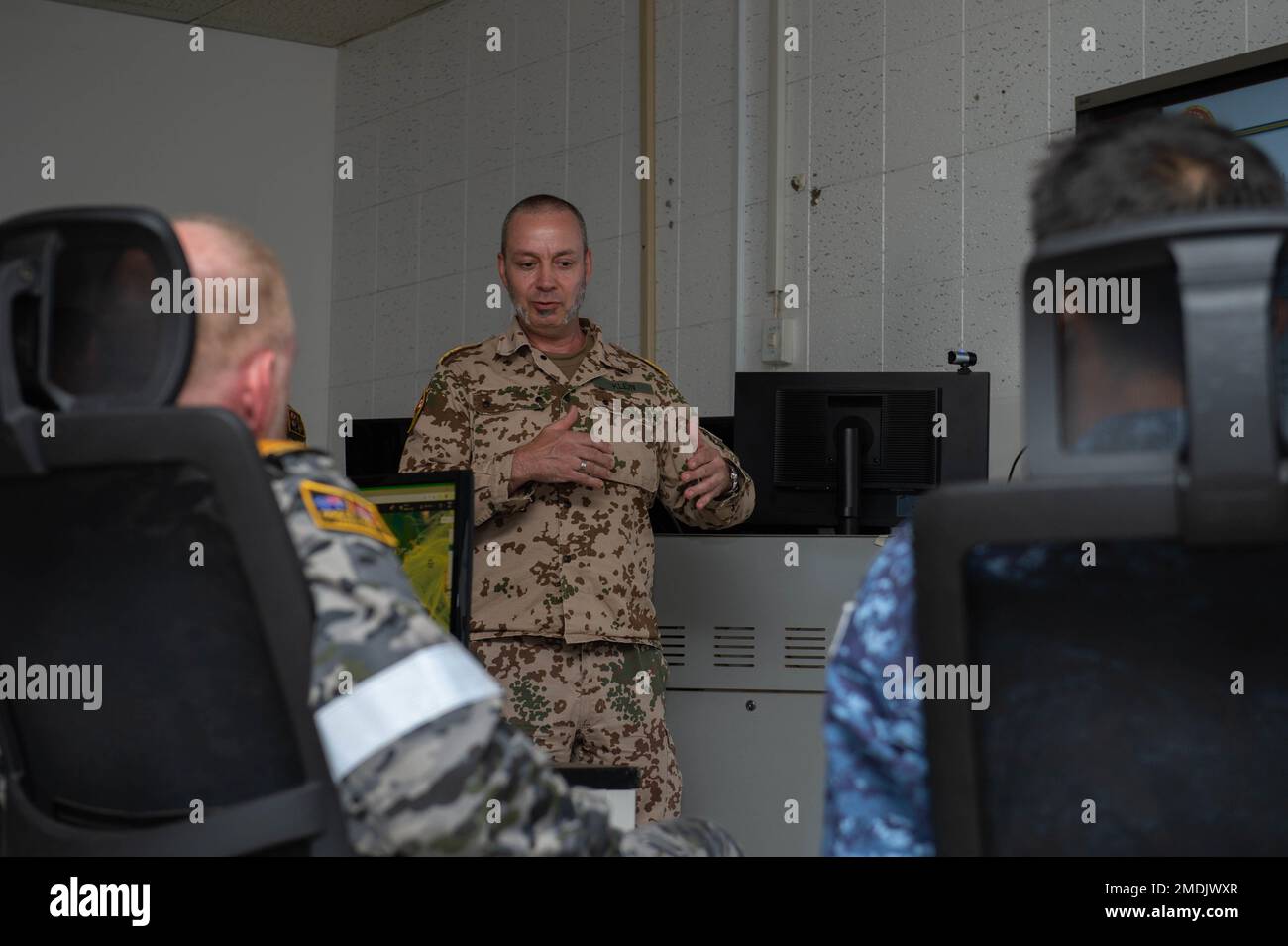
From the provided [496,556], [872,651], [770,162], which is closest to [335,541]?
[872,651]

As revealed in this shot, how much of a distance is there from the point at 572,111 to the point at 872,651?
398cm

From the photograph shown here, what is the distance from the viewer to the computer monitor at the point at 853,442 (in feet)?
9.96

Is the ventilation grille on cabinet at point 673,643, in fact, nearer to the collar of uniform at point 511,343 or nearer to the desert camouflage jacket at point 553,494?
the desert camouflage jacket at point 553,494

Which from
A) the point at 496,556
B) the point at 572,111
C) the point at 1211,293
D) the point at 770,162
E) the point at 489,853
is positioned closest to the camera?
the point at 1211,293

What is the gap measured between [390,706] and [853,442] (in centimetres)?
220

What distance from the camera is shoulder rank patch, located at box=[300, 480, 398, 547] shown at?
3.25 feet

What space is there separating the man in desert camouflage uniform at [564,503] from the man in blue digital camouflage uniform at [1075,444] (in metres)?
1.57

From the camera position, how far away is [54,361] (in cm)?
99

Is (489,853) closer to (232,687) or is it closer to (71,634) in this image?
(232,687)

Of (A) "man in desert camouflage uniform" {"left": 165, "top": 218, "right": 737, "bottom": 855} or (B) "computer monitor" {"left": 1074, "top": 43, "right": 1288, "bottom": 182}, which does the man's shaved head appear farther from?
(B) "computer monitor" {"left": 1074, "top": 43, "right": 1288, "bottom": 182}

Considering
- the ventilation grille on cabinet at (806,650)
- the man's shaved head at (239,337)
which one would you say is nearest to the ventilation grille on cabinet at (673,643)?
the ventilation grille on cabinet at (806,650)

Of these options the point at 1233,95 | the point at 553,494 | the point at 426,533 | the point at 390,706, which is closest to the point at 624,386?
the point at 553,494

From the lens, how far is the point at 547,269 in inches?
112

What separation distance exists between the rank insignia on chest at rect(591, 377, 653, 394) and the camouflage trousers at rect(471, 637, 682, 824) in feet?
1.64
